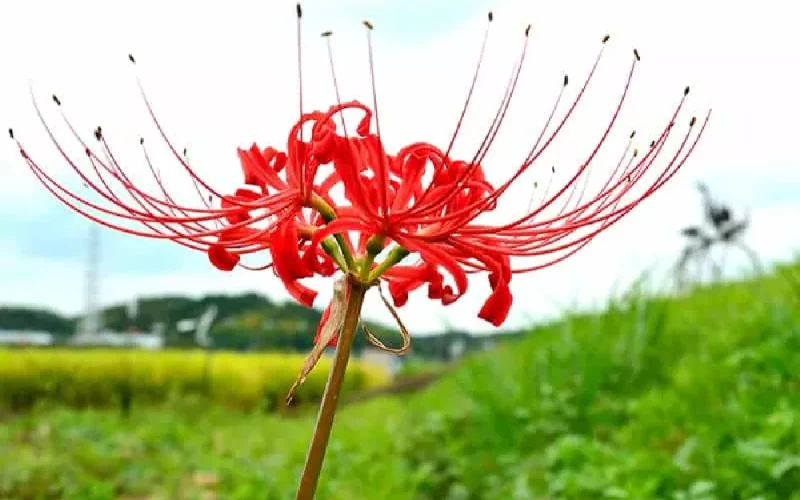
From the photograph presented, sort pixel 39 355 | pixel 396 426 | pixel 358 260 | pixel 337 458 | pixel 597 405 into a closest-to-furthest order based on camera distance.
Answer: pixel 358 260
pixel 597 405
pixel 337 458
pixel 396 426
pixel 39 355

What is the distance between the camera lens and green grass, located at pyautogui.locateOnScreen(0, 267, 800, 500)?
11.0 ft

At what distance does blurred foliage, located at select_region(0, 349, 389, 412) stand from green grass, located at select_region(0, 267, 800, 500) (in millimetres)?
4062

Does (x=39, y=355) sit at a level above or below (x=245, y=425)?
above

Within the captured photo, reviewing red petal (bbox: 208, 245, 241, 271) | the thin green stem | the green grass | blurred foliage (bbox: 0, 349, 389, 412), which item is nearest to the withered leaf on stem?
the thin green stem

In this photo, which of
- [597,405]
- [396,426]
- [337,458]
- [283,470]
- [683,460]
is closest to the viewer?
[683,460]

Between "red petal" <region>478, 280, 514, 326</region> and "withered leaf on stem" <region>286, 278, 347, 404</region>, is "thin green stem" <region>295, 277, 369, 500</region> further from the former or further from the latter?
"red petal" <region>478, 280, 514, 326</region>

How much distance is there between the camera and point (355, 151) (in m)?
1.14

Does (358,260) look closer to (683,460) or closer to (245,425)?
(683,460)

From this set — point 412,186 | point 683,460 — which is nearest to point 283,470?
point 683,460

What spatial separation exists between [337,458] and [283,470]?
0.54m

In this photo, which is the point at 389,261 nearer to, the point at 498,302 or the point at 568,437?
the point at 498,302

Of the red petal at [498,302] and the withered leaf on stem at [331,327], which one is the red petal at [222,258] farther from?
the red petal at [498,302]

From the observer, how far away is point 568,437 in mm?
4062

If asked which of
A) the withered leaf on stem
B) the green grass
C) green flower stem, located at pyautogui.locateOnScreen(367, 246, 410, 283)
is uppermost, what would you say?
green flower stem, located at pyautogui.locateOnScreen(367, 246, 410, 283)
